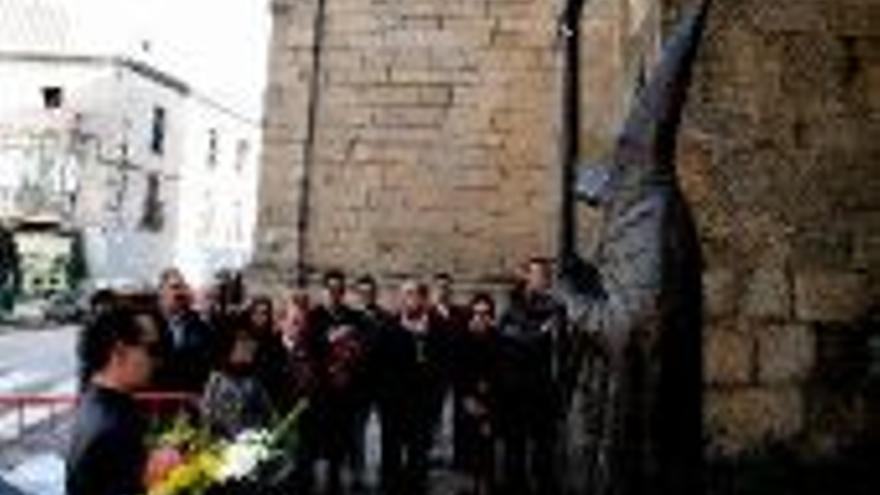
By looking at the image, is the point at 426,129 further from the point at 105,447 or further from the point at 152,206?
the point at 152,206

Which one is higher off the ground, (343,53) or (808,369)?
(343,53)

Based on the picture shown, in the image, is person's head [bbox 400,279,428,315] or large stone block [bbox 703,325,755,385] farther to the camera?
person's head [bbox 400,279,428,315]

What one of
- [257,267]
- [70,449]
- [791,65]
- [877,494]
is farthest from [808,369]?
[257,267]

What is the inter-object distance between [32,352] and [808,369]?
20.3 meters

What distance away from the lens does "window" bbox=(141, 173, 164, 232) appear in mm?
42575

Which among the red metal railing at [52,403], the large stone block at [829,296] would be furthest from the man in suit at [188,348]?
the large stone block at [829,296]

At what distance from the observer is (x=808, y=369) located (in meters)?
7.30

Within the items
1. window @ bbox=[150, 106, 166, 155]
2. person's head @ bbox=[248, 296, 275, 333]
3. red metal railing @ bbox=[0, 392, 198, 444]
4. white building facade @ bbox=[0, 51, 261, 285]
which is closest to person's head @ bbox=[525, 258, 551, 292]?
person's head @ bbox=[248, 296, 275, 333]

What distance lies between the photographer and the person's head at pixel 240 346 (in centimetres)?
816

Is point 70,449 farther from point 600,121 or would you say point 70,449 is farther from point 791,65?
point 600,121

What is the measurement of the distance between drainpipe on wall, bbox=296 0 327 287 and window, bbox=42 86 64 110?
26505 mm

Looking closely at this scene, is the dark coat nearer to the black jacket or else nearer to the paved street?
the paved street

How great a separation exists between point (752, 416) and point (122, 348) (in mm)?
4155

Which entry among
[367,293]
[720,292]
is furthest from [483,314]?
[720,292]
